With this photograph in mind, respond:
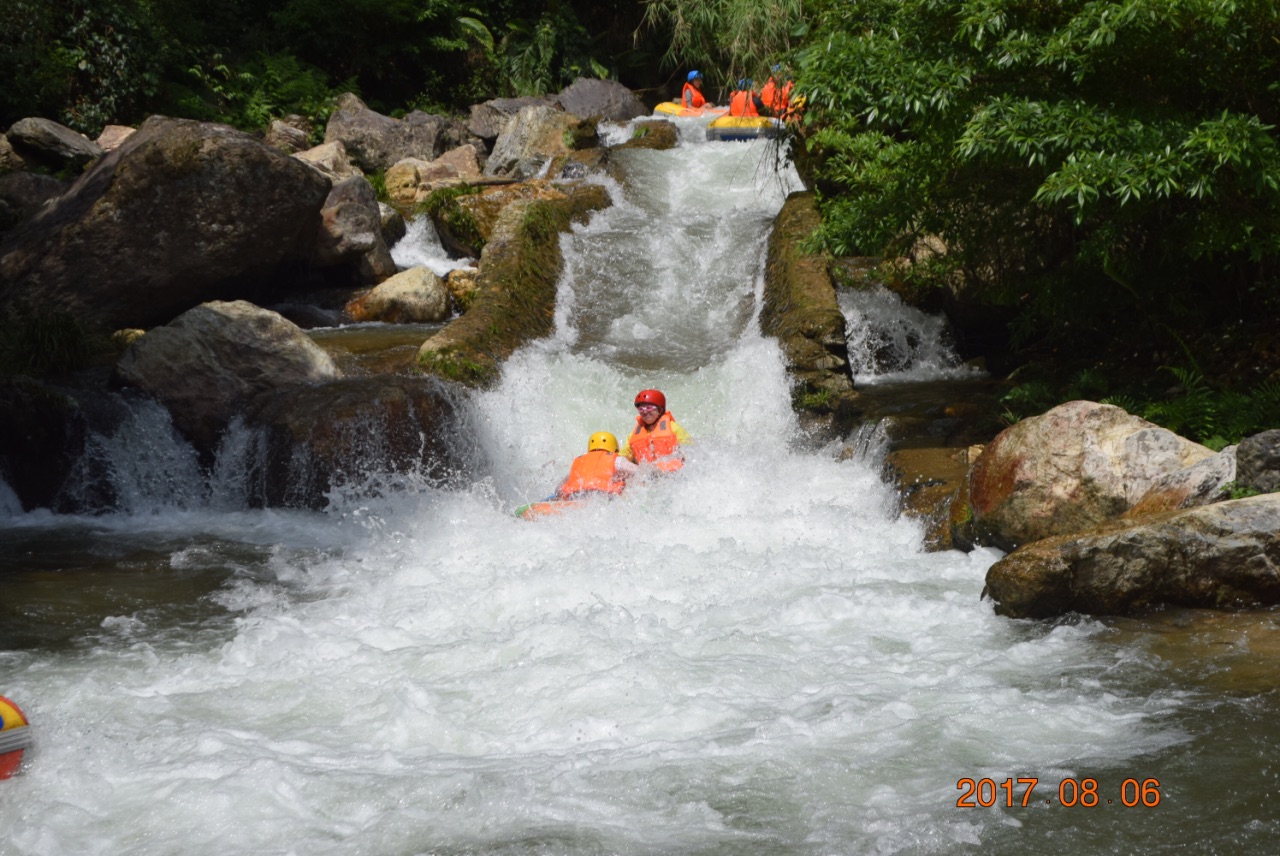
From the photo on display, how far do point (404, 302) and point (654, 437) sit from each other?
5.21 metres

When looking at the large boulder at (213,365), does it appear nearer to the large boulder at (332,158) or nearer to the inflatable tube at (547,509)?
the inflatable tube at (547,509)

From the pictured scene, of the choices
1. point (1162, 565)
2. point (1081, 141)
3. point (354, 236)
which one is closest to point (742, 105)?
point (354, 236)

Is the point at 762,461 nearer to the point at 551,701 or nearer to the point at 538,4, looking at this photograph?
the point at 551,701

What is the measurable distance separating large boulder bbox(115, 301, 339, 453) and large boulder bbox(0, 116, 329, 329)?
2.08m

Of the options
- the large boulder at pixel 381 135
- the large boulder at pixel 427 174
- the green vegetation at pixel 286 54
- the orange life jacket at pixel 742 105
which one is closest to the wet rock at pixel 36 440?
the large boulder at pixel 427 174

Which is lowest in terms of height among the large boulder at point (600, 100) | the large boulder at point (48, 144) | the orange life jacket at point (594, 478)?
the orange life jacket at point (594, 478)

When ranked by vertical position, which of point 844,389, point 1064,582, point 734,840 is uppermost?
point 844,389

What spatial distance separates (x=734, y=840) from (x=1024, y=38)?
194 inches

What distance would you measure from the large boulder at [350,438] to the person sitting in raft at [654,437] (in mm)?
1492

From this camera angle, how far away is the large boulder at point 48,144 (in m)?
15.5

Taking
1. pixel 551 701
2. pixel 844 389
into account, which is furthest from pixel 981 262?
pixel 551 701

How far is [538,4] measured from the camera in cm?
2603

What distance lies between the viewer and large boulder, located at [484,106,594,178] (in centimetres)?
1973

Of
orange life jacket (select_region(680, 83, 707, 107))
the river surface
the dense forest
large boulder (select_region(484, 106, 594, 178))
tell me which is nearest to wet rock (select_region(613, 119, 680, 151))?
large boulder (select_region(484, 106, 594, 178))
